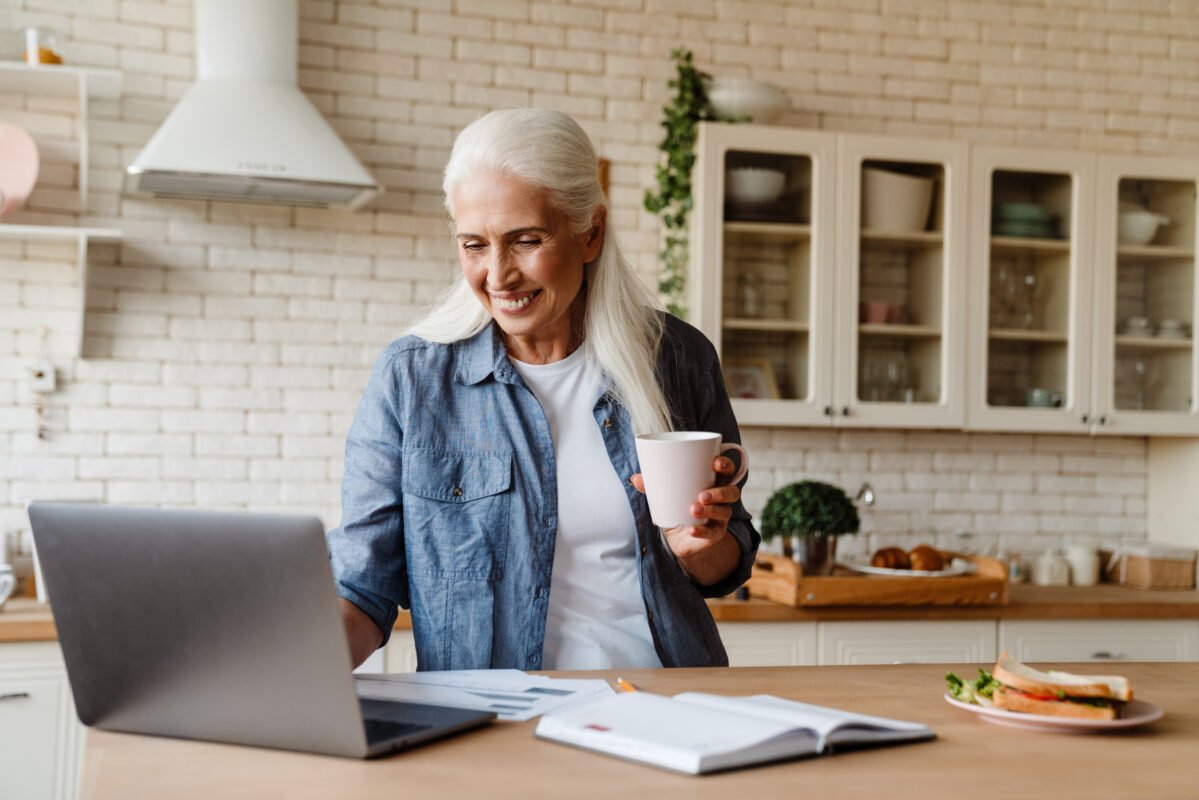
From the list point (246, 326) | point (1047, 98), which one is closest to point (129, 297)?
point (246, 326)

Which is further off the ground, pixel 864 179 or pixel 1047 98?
pixel 1047 98

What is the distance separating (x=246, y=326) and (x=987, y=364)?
230cm

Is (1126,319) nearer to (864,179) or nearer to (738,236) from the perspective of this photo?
(864,179)

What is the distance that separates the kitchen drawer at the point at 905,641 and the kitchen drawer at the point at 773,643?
38 millimetres

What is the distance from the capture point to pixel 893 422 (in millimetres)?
3785

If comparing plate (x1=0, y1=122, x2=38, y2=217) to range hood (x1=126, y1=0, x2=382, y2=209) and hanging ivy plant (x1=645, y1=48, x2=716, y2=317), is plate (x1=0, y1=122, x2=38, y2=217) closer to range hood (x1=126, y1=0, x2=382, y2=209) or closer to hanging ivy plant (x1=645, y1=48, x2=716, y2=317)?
range hood (x1=126, y1=0, x2=382, y2=209)

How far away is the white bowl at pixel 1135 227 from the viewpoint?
3996 millimetres

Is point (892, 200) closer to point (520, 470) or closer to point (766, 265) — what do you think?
point (766, 265)

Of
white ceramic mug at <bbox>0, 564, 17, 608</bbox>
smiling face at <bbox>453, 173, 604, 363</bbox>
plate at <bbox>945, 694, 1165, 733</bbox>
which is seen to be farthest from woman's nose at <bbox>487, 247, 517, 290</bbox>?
white ceramic mug at <bbox>0, 564, 17, 608</bbox>

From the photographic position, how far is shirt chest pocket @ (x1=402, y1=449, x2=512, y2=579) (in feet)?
5.89

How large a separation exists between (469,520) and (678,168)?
7.13 ft

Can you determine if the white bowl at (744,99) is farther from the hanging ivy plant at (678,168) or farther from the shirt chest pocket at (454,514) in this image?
the shirt chest pocket at (454,514)

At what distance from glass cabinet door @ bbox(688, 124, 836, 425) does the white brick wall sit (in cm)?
29

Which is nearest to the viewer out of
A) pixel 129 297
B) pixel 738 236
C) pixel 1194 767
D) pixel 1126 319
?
pixel 1194 767
